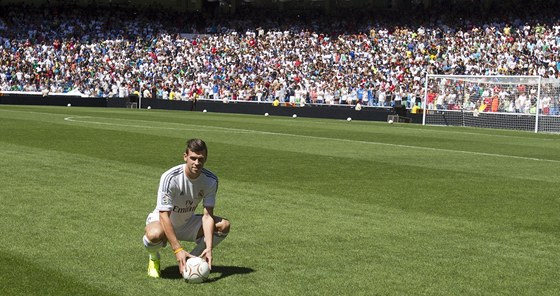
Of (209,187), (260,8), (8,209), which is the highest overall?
(260,8)

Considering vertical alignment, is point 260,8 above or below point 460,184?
above

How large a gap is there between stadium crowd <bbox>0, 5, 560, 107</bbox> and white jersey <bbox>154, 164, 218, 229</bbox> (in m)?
42.2

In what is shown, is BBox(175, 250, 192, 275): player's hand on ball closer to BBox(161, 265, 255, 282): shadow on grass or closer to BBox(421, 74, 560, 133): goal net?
BBox(161, 265, 255, 282): shadow on grass

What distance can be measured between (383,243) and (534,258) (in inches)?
63.8

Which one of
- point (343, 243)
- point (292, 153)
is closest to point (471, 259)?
point (343, 243)

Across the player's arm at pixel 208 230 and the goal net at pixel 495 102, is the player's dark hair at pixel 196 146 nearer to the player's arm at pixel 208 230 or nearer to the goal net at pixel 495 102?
the player's arm at pixel 208 230

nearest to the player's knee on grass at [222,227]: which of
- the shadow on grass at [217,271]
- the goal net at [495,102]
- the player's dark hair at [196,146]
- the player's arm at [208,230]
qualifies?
the player's arm at [208,230]

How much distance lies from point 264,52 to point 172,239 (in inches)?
2291

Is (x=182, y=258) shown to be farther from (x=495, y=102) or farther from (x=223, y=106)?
(x=223, y=106)

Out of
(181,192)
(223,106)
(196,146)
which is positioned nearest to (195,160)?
(196,146)

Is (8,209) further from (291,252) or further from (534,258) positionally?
(534,258)

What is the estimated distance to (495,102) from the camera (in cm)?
4250

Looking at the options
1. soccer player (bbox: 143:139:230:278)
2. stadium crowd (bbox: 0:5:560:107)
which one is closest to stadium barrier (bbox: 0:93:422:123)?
stadium crowd (bbox: 0:5:560:107)

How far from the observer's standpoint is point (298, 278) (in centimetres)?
819
